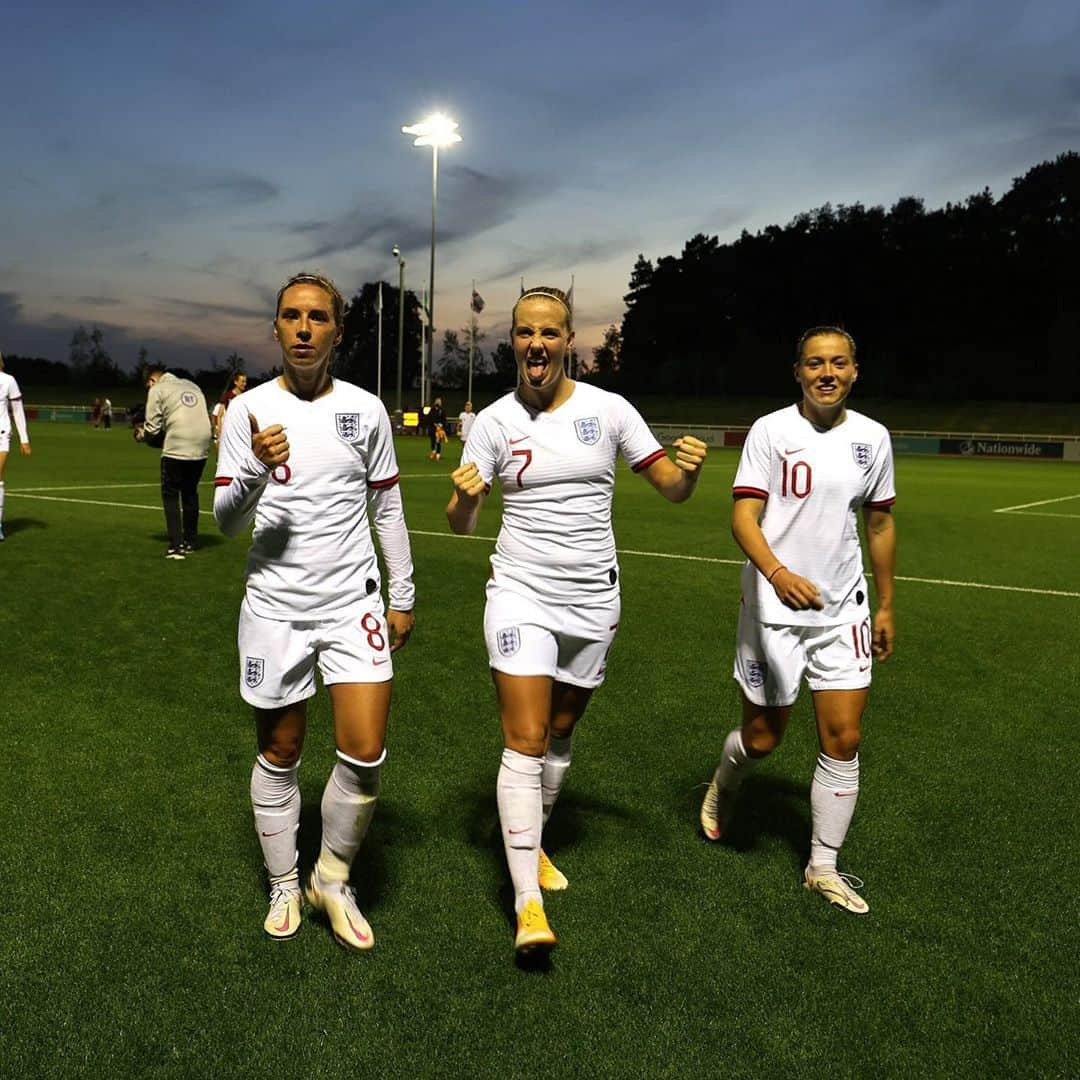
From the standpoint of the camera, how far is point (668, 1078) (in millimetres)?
2695

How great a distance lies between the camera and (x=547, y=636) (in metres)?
3.54

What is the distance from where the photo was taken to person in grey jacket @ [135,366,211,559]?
10.9 m

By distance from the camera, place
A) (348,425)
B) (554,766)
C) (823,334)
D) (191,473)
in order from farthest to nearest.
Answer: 1. (191,473)
2. (554,766)
3. (823,334)
4. (348,425)

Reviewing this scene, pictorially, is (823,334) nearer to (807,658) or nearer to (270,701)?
(807,658)

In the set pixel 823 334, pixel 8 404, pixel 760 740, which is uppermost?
pixel 823 334

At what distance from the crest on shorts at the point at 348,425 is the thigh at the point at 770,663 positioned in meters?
1.71

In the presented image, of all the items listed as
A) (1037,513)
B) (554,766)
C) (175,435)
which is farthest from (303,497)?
(1037,513)

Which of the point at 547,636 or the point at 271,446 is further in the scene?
the point at 547,636

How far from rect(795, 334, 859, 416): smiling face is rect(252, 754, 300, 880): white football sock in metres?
2.38

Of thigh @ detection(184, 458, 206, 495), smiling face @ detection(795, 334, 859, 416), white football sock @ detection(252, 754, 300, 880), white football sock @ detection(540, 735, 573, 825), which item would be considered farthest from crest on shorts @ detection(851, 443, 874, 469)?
thigh @ detection(184, 458, 206, 495)

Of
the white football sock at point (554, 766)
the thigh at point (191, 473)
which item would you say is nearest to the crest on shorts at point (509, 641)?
the white football sock at point (554, 766)

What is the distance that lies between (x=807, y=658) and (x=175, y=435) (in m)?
8.92

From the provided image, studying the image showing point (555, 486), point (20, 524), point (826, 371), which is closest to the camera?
point (555, 486)

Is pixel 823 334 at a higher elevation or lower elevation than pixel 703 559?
higher
